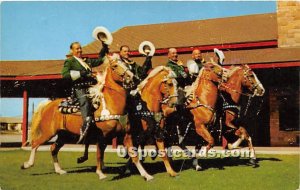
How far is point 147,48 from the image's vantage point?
10016 millimetres

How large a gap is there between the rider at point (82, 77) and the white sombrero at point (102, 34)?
0.27 metres

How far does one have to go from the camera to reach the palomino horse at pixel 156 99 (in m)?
9.06

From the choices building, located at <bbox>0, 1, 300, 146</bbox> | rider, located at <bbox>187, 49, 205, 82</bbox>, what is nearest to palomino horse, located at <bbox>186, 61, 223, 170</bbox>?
rider, located at <bbox>187, 49, 205, 82</bbox>

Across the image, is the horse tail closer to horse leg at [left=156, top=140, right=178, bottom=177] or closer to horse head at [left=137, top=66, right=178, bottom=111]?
horse head at [left=137, top=66, right=178, bottom=111]

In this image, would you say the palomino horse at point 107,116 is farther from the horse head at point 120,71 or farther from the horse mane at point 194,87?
the horse mane at point 194,87

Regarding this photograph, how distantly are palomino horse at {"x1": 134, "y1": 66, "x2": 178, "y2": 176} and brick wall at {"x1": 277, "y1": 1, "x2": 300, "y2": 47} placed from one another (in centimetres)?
1154

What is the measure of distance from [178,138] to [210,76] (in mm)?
1949

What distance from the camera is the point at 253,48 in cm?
1944

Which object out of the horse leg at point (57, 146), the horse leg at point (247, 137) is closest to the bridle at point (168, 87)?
the horse leg at point (57, 146)

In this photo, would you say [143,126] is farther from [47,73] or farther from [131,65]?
[47,73]

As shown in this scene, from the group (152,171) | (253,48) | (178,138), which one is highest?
(253,48)

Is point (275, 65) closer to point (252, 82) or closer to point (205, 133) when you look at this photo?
point (252, 82)

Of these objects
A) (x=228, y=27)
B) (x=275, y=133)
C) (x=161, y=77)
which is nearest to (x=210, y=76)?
(x=161, y=77)

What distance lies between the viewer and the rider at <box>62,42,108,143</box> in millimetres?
8461
